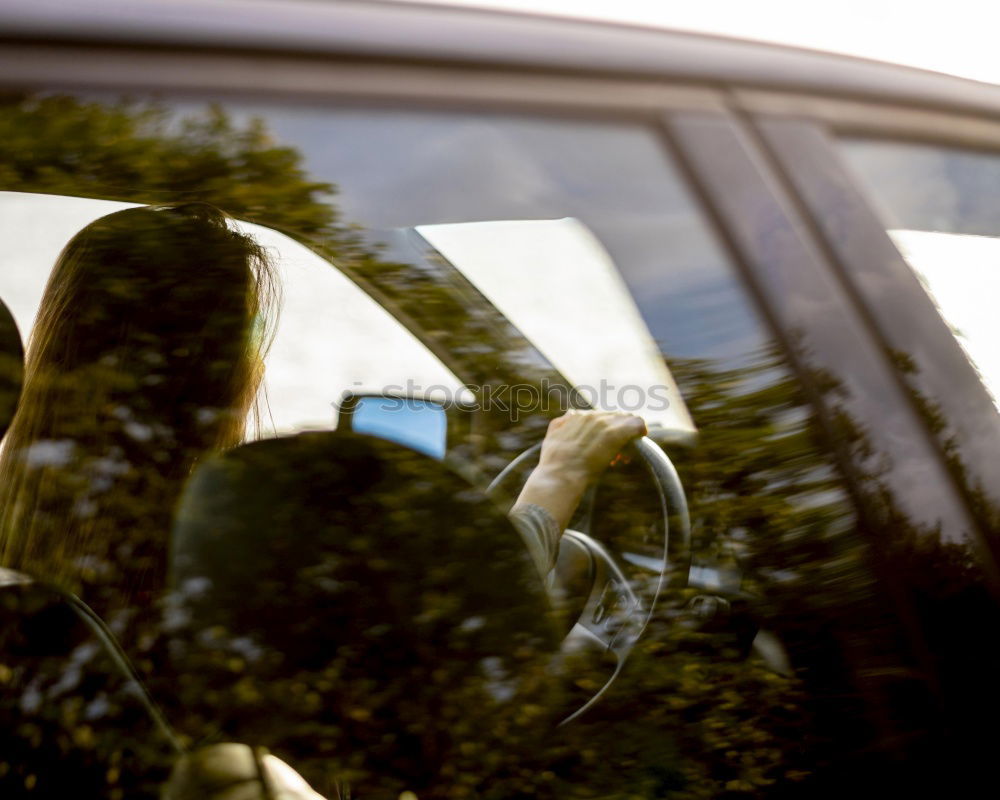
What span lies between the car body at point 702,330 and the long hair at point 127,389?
46mm

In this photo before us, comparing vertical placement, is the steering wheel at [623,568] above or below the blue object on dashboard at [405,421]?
below

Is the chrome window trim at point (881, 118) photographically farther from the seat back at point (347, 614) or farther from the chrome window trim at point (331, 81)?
the seat back at point (347, 614)

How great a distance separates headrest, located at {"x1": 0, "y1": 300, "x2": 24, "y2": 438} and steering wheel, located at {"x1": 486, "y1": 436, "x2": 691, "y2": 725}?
0.55 m

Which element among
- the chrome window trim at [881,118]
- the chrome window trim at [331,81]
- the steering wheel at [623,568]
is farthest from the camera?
the chrome window trim at [881,118]

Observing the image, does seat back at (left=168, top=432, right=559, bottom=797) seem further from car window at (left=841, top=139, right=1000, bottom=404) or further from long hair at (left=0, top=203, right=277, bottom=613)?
car window at (left=841, top=139, right=1000, bottom=404)

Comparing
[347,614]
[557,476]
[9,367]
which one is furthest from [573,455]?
[9,367]

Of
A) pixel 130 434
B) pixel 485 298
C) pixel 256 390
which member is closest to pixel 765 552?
pixel 485 298

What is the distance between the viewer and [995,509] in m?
1.20

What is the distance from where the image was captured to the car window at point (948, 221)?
4.25ft

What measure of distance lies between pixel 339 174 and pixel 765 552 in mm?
689

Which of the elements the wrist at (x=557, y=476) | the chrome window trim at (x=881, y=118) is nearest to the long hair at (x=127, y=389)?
the wrist at (x=557, y=476)

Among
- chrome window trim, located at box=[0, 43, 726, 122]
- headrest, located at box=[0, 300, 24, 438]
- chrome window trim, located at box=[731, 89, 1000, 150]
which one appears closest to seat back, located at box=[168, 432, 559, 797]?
headrest, located at box=[0, 300, 24, 438]

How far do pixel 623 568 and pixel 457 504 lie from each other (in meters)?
0.24

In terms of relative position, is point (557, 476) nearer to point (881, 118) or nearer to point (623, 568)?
point (623, 568)
